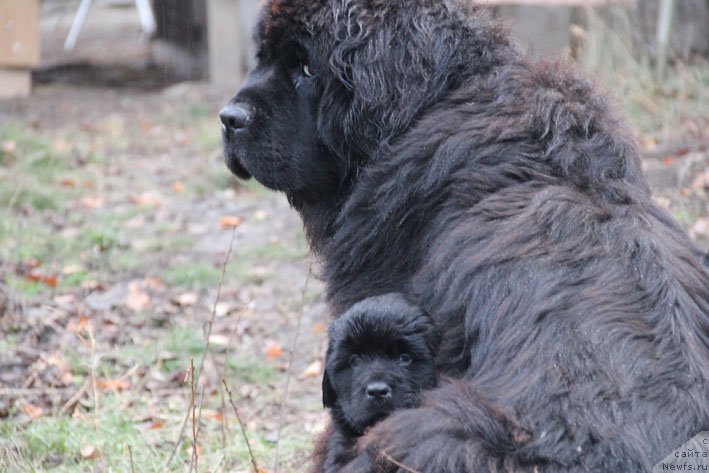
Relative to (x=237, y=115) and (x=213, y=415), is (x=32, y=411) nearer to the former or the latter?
(x=213, y=415)

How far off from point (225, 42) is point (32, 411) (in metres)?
9.76

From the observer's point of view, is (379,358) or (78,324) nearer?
(379,358)

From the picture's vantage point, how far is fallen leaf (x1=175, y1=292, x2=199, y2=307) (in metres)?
7.36

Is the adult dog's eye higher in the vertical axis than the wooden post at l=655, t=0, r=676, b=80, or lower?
higher

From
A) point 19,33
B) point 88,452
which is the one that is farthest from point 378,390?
point 19,33

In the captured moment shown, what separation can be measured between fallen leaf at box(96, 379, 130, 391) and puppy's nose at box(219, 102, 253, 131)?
205 centimetres

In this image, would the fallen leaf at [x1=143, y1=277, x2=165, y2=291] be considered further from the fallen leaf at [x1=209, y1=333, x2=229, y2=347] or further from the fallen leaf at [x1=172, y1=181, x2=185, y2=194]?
the fallen leaf at [x1=172, y1=181, x2=185, y2=194]

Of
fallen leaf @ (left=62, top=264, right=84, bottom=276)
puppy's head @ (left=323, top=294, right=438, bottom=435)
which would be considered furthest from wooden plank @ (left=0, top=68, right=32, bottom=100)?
puppy's head @ (left=323, top=294, right=438, bottom=435)

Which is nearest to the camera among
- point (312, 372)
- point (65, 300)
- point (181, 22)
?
point (312, 372)

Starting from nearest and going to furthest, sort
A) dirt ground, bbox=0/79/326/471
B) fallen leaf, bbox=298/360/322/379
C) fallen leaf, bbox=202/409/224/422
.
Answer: dirt ground, bbox=0/79/326/471 → fallen leaf, bbox=202/409/224/422 → fallen leaf, bbox=298/360/322/379

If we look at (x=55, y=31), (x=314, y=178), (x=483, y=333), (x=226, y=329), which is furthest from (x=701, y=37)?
(x=55, y=31)

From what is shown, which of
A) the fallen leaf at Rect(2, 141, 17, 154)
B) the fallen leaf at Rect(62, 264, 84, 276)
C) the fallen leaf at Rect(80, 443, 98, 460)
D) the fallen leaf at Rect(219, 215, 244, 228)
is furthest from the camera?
the fallen leaf at Rect(2, 141, 17, 154)

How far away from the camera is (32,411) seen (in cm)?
541

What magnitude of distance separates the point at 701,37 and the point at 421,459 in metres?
10.0
